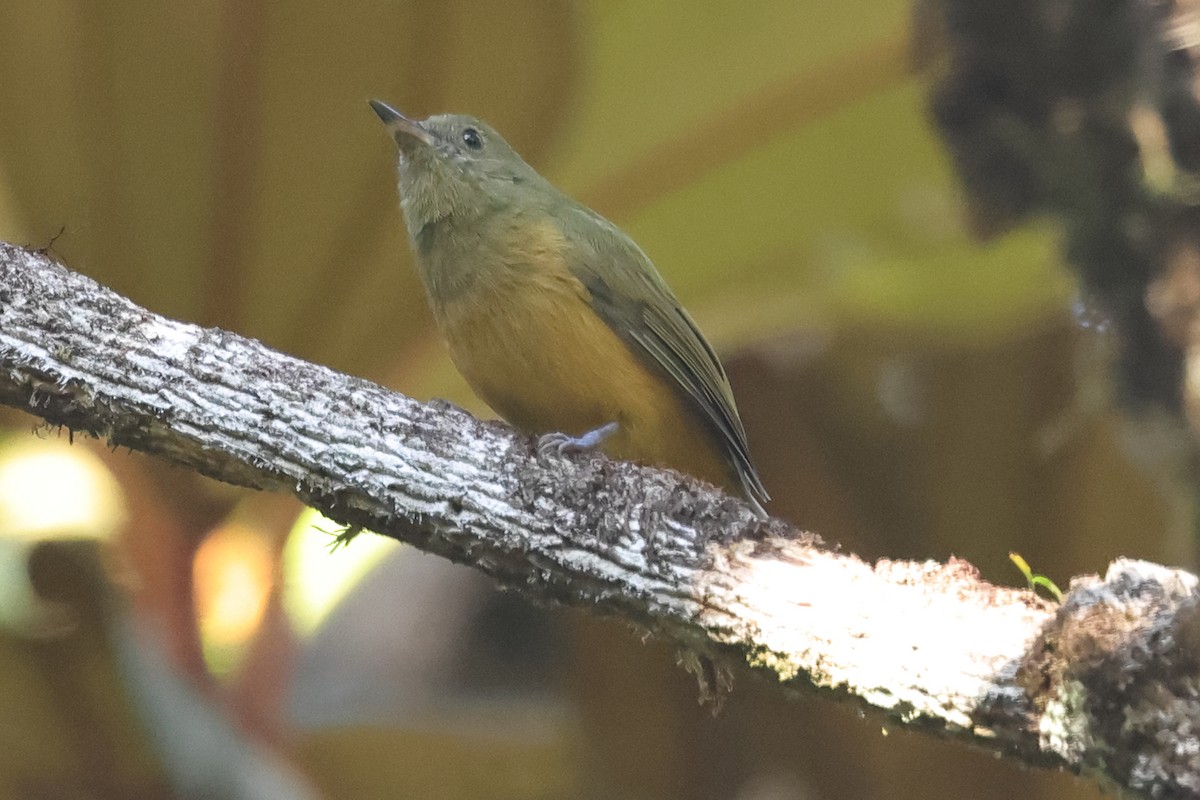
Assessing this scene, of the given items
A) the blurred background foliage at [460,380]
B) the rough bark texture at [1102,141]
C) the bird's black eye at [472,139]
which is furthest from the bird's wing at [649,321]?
the rough bark texture at [1102,141]

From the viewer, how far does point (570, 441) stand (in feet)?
8.54

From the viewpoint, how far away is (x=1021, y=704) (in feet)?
6.05

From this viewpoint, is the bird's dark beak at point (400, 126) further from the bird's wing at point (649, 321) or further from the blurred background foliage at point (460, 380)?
the blurred background foliage at point (460, 380)

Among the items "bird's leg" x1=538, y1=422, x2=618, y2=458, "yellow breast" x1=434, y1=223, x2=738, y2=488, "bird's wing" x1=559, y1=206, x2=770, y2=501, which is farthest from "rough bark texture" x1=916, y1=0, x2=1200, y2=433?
"bird's leg" x1=538, y1=422, x2=618, y2=458

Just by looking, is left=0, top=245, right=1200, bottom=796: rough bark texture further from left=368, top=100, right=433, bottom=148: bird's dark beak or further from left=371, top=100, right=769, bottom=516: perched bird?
left=368, top=100, right=433, bottom=148: bird's dark beak

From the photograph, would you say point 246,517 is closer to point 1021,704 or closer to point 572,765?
point 572,765

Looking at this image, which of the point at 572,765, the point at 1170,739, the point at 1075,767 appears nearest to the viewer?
the point at 1170,739

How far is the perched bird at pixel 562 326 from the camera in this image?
120 inches

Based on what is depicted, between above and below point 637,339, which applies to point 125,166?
above

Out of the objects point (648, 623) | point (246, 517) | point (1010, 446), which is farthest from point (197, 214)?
point (1010, 446)

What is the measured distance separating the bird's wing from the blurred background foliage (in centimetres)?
114

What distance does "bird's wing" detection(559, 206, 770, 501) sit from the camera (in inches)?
125

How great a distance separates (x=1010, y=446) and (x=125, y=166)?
422 centimetres

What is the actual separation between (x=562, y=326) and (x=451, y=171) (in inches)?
29.4
